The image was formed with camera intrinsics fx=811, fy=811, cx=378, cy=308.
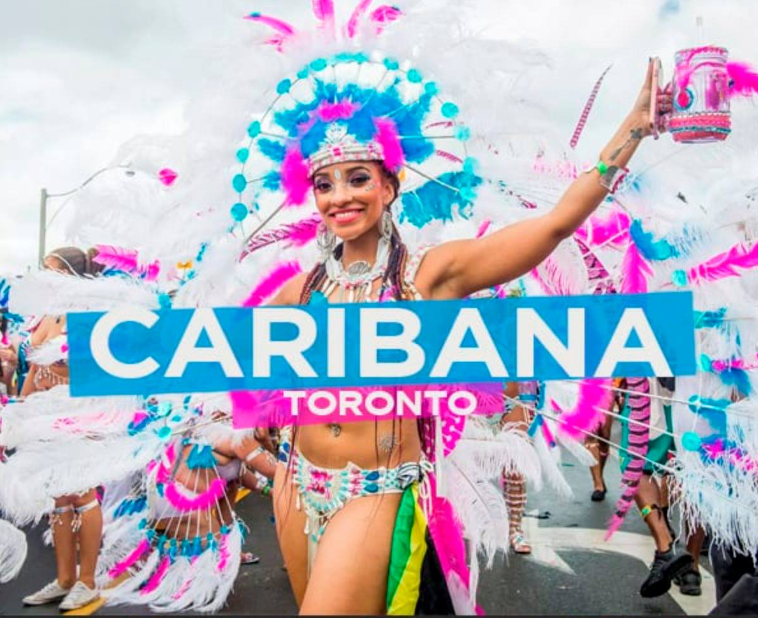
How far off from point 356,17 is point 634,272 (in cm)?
125

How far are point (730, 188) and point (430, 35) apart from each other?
3.64 feet

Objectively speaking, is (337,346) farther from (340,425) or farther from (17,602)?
(17,602)

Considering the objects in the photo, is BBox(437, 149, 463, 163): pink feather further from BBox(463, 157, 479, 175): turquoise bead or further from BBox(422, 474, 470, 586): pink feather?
BBox(422, 474, 470, 586): pink feather

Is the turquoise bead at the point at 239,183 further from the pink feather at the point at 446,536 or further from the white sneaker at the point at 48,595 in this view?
the white sneaker at the point at 48,595

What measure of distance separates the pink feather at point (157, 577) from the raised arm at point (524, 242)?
7.56 feet

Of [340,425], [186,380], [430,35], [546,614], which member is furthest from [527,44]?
[546,614]

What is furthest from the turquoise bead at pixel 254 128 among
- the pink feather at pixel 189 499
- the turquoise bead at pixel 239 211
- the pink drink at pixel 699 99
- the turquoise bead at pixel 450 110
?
the pink feather at pixel 189 499

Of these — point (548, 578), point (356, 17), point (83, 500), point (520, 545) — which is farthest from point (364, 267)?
point (520, 545)

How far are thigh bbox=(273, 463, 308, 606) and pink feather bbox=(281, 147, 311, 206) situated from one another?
0.93 meters

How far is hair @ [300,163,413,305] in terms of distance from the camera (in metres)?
2.49

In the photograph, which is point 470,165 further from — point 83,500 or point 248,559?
point 248,559

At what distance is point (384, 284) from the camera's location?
2.52 metres

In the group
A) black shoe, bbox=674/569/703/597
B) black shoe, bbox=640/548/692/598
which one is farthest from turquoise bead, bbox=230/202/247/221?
black shoe, bbox=674/569/703/597

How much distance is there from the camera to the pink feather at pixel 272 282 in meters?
2.97
